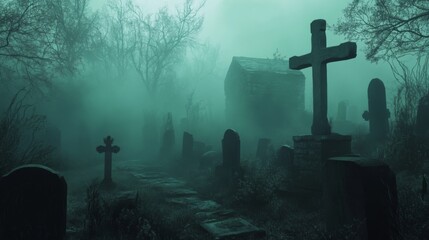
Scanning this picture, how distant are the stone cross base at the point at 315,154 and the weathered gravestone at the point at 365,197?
8.41ft

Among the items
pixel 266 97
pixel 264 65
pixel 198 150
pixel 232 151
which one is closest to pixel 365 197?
pixel 232 151

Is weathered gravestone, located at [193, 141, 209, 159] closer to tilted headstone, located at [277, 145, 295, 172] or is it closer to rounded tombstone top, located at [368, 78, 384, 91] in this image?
tilted headstone, located at [277, 145, 295, 172]

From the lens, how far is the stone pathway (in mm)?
4203

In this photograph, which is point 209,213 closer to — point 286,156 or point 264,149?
point 286,156

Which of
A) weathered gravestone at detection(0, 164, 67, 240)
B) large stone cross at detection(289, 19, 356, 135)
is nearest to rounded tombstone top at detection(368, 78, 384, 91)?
large stone cross at detection(289, 19, 356, 135)

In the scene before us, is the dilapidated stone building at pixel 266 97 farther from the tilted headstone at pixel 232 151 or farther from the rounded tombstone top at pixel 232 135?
the tilted headstone at pixel 232 151

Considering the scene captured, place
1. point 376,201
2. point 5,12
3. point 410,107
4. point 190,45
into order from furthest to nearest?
1. point 190,45
2. point 5,12
3. point 410,107
4. point 376,201

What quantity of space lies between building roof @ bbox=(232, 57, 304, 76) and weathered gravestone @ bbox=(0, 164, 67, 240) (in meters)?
17.4

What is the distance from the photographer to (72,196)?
6605mm

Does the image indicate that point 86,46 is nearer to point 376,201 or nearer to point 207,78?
point 207,78

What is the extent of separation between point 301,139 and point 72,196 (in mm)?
4897

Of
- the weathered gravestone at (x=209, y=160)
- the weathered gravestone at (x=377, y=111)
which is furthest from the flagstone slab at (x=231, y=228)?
the weathered gravestone at (x=377, y=111)

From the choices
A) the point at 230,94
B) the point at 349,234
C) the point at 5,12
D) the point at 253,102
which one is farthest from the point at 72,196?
the point at 230,94

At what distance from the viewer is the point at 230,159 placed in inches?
294
